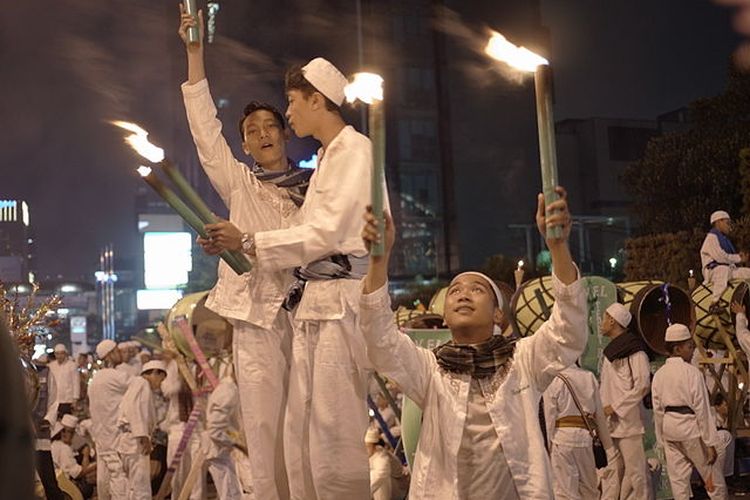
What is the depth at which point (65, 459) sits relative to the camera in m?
14.6

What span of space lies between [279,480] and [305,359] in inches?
19.3

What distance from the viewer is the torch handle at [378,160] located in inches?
120

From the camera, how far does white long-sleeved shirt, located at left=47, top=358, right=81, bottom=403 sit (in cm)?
1662

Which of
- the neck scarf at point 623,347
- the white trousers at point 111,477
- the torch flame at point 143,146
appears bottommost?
the white trousers at point 111,477

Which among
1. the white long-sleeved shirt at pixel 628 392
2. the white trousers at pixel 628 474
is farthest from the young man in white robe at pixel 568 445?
the white long-sleeved shirt at pixel 628 392

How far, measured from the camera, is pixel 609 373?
34.8 ft

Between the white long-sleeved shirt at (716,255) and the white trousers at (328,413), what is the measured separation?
12.9 metres

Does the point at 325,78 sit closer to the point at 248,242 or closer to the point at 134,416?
the point at 248,242

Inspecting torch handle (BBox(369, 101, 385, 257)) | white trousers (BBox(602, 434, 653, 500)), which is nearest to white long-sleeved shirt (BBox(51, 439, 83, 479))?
white trousers (BBox(602, 434, 653, 500))

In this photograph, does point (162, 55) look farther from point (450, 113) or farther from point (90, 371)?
point (90, 371)

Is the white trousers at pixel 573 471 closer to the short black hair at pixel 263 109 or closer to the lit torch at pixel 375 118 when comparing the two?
the short black hair at pixel 263 109

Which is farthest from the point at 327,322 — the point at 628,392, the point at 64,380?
the point at 64,380

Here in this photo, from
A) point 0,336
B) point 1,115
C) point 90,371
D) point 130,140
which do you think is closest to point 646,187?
point 90,371

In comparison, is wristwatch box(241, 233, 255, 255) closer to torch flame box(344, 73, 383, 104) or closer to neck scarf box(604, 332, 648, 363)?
torch flame box(344, 73, 383, 104)
